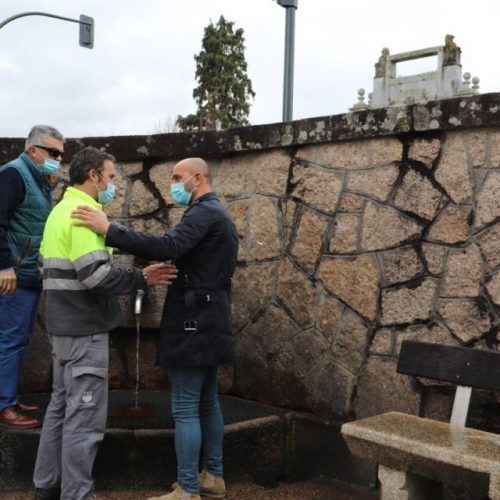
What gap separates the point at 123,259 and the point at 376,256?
186 centimetres

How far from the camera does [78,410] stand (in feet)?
10.6

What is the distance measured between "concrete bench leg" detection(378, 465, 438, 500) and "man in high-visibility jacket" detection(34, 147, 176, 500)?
50.8 inches

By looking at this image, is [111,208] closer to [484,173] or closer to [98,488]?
[98,488]


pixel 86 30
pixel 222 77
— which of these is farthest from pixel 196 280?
pixel 222 77

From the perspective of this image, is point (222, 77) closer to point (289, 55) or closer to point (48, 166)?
point (289, 55)

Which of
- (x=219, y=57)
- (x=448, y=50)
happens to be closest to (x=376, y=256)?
(x=448, y=50)

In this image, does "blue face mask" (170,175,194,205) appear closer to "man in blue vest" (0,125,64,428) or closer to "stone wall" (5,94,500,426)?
"man in blue vest" (0,125,64,428)

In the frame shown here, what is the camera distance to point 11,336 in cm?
393

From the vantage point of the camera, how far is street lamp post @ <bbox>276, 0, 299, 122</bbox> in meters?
6.87

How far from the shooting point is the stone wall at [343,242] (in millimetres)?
3697

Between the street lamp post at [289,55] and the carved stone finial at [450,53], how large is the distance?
23448mm

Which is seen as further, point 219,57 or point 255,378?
point 219,57

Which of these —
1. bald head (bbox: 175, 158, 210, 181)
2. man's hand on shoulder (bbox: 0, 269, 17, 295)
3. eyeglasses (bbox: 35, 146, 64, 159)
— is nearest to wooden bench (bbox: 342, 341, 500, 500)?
bald head (bbox: 175, 158, 210, 181)

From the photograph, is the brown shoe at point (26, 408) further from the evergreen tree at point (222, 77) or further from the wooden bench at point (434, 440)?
the evergreen tree at point (222, 77)
